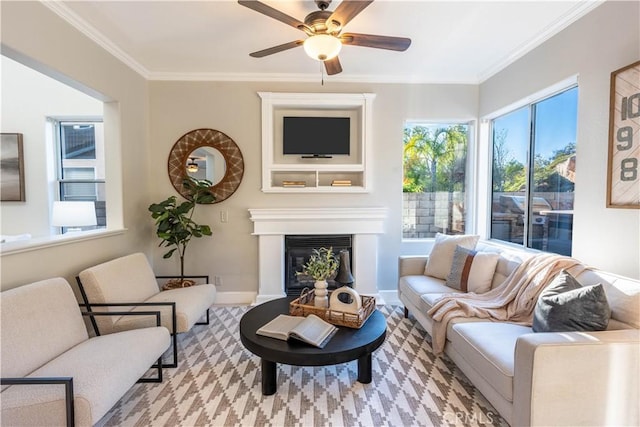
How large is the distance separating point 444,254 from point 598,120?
165 cm

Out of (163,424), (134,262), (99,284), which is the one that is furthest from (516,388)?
(134,262)

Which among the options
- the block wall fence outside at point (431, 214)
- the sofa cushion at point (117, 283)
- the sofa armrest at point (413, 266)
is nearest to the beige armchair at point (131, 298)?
the sofa cushion at point (117, 283)

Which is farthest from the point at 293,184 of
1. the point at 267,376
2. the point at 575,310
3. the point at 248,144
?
the point at 575,310

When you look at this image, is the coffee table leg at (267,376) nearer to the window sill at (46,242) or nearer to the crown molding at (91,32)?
the window sill at (46,242)

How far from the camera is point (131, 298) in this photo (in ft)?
8.66

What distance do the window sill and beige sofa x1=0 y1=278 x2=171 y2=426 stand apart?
30 centimetres

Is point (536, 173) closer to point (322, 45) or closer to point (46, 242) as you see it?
point (322, 45)

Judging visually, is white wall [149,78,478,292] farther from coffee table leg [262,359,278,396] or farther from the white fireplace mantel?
coffee table leg [262,359,278,396]

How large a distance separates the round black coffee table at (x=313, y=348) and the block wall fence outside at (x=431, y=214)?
199 cm

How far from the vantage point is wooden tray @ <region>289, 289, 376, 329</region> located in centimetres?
217

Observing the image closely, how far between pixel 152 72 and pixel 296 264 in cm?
290

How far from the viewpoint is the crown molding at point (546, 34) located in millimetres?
2305

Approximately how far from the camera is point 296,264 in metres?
3.92

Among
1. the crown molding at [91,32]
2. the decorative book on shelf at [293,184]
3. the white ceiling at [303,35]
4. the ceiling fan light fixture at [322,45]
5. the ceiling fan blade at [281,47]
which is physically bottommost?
the decorative book on shelf at [293,184]
